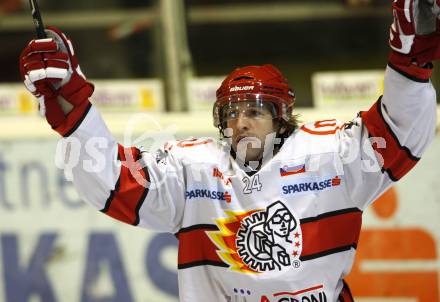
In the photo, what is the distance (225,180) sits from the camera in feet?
6.88

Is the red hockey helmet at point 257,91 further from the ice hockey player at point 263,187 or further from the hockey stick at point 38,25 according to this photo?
the hockey stick at point 38,25

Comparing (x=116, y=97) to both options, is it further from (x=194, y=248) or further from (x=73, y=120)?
(x=73, y=120)

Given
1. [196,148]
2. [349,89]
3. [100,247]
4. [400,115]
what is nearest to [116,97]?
[100,247]

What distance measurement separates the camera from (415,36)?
1826 mm

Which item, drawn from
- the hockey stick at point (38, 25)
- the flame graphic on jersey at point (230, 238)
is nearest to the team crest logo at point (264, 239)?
the flame graphic on jersey at point (230, 238)

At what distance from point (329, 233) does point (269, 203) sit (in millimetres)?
157

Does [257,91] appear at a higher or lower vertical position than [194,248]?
higher

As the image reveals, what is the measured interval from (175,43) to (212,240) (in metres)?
1.50

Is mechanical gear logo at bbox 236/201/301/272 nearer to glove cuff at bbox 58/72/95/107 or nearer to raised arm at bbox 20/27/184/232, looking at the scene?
raised arm at bbox 20/27/184/232

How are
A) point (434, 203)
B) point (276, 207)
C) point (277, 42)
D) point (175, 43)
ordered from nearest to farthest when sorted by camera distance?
point (276, 207) < point (434, 203) < point (175, 43) < point (277, 42)

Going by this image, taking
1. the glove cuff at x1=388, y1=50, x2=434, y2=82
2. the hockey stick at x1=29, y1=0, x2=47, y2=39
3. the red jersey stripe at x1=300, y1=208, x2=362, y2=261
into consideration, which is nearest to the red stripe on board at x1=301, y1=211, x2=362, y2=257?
the red jersey stripe at x1=300, y1=208, x2=362, y2=261

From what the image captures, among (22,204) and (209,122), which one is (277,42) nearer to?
(209,122)

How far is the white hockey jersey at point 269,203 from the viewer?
203 cm

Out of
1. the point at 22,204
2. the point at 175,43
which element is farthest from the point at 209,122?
the point at 22,204
